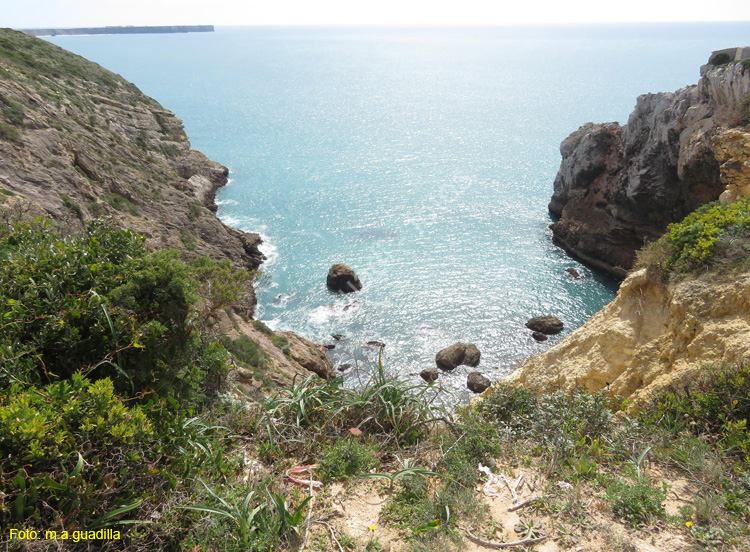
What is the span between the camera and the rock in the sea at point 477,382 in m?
31.2

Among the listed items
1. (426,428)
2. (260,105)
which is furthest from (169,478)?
(260,105)

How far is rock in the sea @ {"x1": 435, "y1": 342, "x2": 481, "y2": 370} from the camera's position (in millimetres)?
33500

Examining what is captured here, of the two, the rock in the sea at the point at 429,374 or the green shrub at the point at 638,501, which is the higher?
the green shrub at the point at 638,501

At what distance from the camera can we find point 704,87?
35062 millimetres

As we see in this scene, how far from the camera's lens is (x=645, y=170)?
133 ft

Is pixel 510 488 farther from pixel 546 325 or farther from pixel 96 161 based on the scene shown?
pixel 96 161

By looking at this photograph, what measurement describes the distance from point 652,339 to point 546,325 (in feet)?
81.2

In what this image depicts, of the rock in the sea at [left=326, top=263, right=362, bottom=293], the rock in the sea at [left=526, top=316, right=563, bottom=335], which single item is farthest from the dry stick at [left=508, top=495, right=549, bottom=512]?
the rock in the sea at [left=326, top=263, right=362, bottom=293]

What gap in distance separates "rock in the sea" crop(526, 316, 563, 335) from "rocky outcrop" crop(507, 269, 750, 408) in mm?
22566

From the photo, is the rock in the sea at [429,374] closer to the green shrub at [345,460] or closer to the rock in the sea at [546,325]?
the rock in the sea at [546,325]

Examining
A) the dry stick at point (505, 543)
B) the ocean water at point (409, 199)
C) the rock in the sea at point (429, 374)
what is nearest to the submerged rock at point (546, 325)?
the ocean water at point (409, 199)

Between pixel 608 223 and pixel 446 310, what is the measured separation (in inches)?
760


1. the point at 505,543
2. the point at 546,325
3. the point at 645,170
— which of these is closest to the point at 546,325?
the point at 546,325

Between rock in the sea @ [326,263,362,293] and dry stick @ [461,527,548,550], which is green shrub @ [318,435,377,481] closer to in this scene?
dry stick @ [461,527,548,550]
